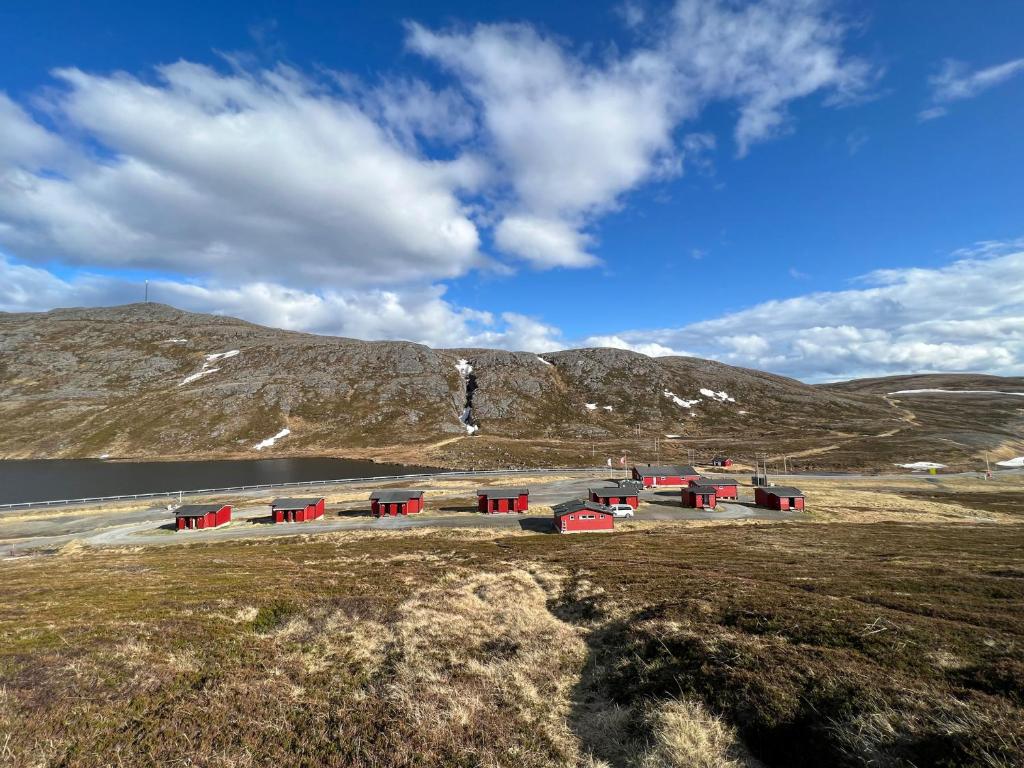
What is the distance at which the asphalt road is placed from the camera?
61000mm

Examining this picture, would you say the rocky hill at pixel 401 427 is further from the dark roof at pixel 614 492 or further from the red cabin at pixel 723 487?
the dark roof at pixel 614 492

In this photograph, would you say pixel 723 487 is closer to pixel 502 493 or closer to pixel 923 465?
pixel 502 493

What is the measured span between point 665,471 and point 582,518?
41.8 meters

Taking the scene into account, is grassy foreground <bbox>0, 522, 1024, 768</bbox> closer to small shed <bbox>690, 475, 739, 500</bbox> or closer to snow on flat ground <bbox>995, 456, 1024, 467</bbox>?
small shed <bbox>690, 475, 739, 500</bbox>

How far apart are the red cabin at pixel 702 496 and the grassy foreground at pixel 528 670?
1672 inches

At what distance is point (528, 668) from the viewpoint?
17.5 meters

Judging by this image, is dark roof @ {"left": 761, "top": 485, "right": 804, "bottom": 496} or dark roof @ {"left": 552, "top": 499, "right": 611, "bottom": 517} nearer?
dark roof @ {"left": 552, "top": 499, "right": 611, "bottom": 517}

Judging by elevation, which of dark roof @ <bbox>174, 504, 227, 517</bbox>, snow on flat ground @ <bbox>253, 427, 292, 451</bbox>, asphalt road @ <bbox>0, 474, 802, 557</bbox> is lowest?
asphalt road @ <bbox>0, 474, 802, 557</bbox>

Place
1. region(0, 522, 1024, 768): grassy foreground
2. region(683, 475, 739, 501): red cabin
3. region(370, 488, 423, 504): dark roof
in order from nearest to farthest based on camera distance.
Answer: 1. region(0, 522, 1024, 768): grassy foreground
2. region(370, 488, 423, 504): dark roof
3. region(683, 475, 739, 501): red cabin

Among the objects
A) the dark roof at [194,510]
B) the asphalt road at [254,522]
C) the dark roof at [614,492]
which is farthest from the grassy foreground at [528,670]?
the dark roof at [614,492]

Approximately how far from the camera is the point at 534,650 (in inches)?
759

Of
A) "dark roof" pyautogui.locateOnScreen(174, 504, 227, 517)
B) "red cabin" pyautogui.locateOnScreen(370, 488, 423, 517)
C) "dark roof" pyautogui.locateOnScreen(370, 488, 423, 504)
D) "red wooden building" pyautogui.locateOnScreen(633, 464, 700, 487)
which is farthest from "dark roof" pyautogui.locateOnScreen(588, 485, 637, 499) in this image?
"dark roof" pyautogui.locateOnScreen(174, 504, 227, 517)

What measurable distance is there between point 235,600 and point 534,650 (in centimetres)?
1774

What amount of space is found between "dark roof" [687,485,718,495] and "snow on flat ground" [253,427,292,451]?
459ft
